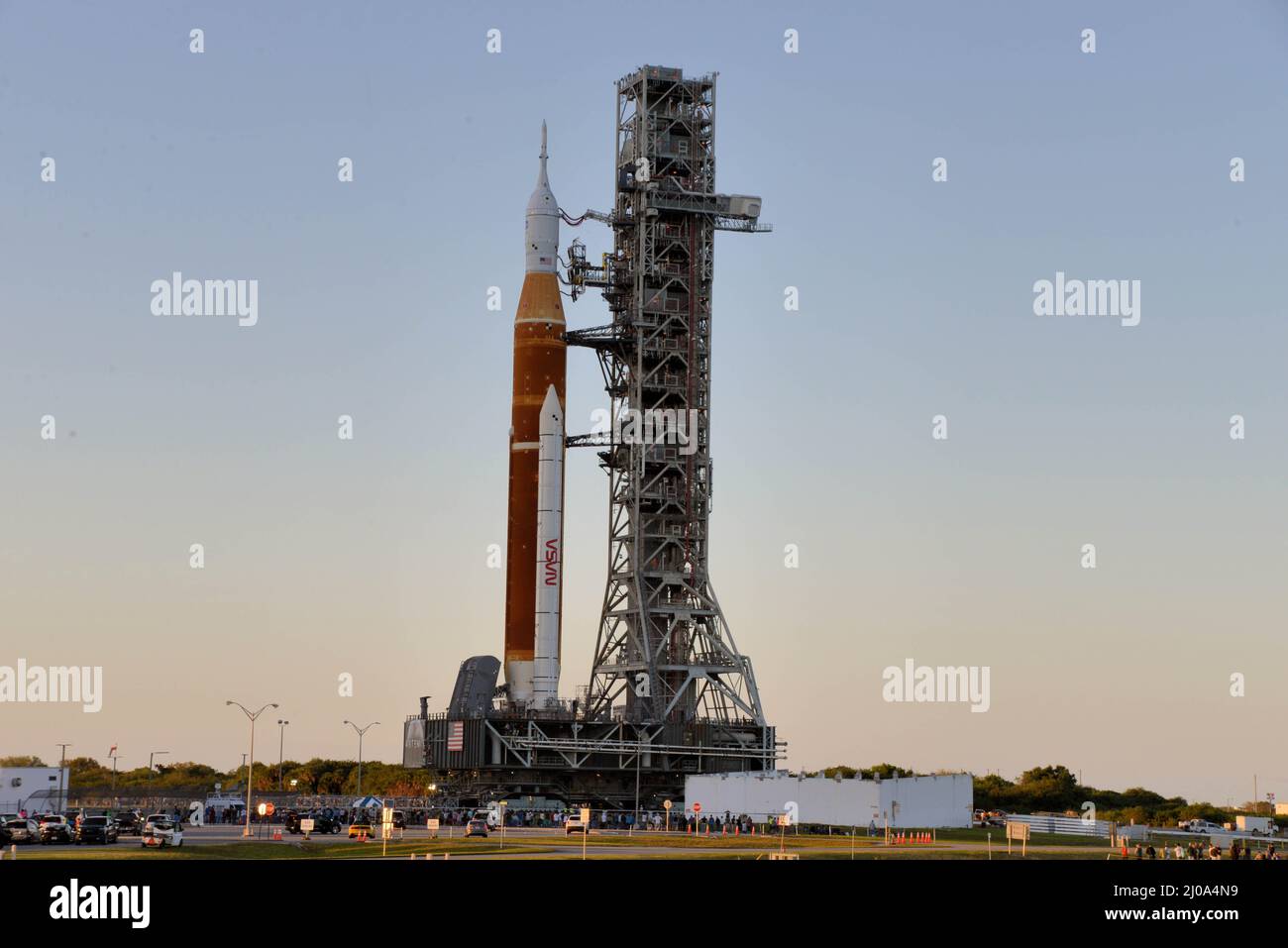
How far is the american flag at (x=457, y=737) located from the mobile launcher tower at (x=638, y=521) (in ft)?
0.31

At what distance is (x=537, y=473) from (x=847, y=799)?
31.9 m

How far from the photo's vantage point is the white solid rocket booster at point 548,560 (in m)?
116

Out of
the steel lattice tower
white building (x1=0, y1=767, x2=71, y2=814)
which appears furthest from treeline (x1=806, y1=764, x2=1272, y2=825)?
white building (x1=0, y1=767, x2=71, y2=814)

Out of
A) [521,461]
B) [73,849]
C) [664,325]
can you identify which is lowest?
[73,849]

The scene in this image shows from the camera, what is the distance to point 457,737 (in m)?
116

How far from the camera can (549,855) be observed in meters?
71.9

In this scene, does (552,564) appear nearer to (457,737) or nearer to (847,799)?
(457,737)

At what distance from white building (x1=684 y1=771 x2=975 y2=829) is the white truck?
51.2 feet
